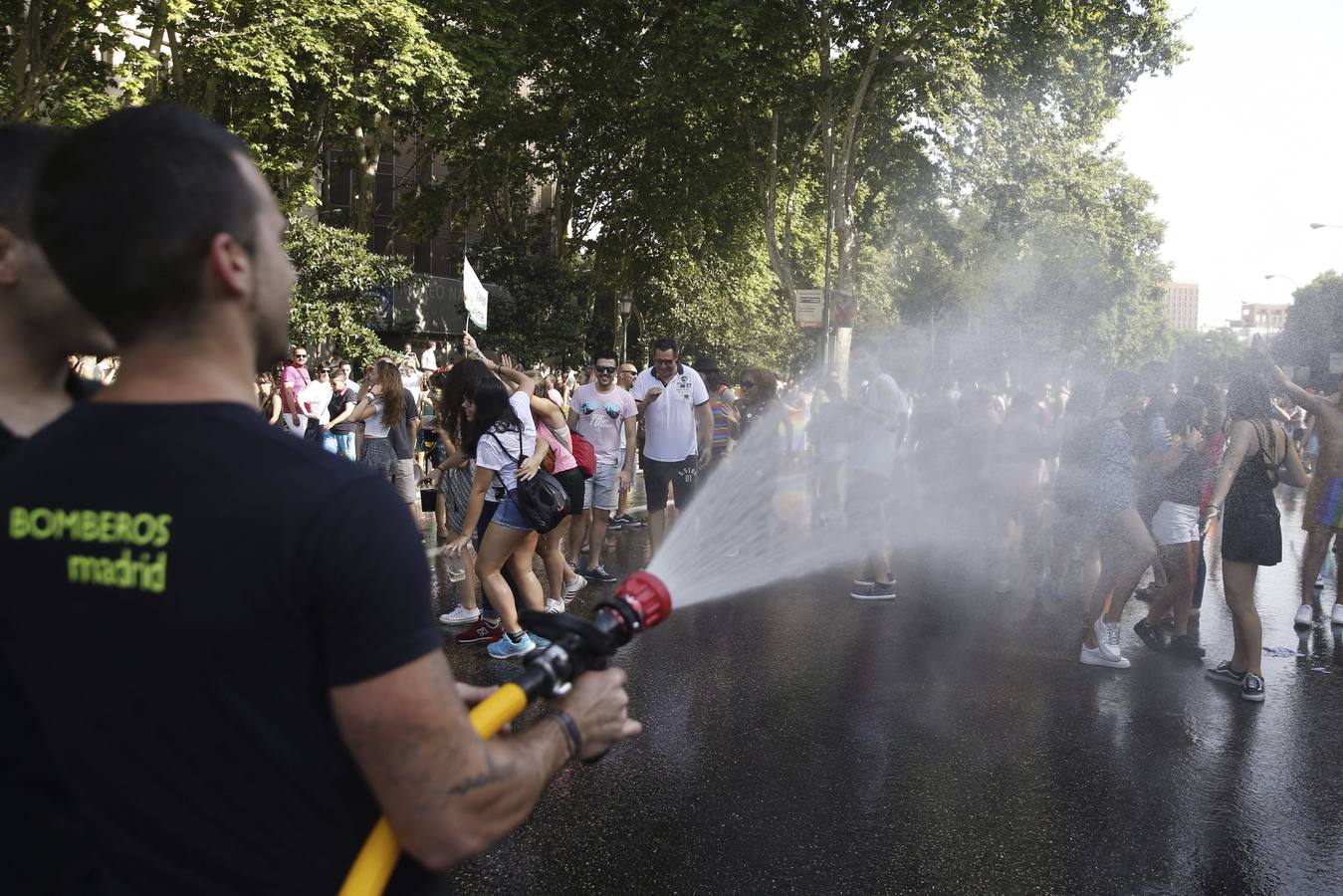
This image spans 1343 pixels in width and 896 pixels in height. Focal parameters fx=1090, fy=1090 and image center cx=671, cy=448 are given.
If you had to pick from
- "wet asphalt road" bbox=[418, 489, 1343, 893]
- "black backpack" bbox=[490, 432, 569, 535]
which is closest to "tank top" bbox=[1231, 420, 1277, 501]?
"wet asphalt road" bbox=[418, 489, 1343, 893]

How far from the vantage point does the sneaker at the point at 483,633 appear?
6.88m

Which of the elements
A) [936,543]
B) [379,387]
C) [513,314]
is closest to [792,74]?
[513,314]

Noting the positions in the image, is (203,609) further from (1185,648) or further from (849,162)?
(849,162)

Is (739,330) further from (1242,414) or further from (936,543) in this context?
(1242,414)

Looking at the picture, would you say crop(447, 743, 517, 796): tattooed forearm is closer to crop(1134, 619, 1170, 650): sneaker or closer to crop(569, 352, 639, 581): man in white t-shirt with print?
crop(1134, 619, 1170, 650): sneaker

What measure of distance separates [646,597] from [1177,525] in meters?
6.29

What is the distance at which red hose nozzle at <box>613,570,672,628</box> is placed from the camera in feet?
5.59

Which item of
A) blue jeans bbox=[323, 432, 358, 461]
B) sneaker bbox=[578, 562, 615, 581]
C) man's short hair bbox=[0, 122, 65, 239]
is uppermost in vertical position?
man's short hair bbox=[0, 122, 65, 239]

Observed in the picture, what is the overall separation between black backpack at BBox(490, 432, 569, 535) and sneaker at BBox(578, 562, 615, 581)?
2.98m

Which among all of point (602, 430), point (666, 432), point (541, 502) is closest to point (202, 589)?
point (541, 502)

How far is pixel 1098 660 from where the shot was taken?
22.2ft

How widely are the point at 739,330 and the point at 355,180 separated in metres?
21.6

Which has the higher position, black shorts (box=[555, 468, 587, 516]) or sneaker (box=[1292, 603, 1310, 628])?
black shorts (box=[555, 468, 587, 516])

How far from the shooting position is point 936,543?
12.2 meters
